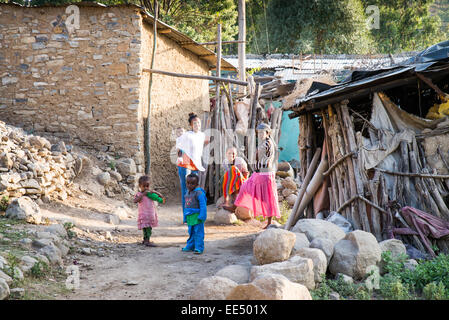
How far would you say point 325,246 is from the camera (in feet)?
13.5

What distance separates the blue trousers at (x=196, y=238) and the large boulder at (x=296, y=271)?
170cm

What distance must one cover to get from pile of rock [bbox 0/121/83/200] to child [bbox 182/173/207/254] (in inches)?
99.4

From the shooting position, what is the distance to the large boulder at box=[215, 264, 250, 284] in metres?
3.79

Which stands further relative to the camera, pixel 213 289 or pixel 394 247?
pixel 394 247

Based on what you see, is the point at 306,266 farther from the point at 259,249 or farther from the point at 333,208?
the point at 333,208

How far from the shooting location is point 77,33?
837 centimetres

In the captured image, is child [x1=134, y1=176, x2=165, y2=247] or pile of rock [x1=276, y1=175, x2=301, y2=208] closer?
child [x1=134, y1=176, x2=165, y2=247]

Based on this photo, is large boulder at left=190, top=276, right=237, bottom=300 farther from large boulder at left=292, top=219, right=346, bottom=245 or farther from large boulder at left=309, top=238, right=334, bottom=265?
large boulder at left=292, top=219, right=346, bottom=245

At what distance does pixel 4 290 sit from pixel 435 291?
3431mm

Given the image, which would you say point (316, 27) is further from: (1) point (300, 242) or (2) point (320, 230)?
(1) point (300, 242)

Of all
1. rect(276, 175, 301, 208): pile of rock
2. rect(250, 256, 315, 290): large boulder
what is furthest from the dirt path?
rect(276, 175, 301, 208): pile of rock

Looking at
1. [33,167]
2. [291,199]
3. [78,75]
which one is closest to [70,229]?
[33,167]

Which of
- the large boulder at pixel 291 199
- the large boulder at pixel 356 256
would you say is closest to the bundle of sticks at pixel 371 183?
the large boulder at pixel 356 256

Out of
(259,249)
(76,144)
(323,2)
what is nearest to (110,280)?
(259,249)
